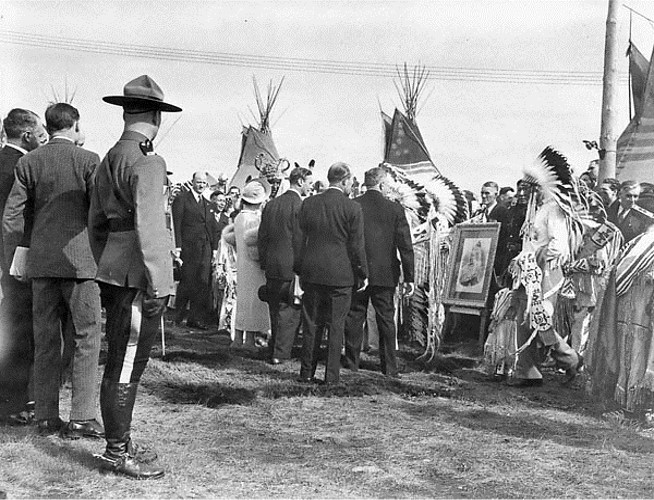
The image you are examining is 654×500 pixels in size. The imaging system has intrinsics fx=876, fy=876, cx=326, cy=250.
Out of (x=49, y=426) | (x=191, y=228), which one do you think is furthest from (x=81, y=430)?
(x=191, y=228)

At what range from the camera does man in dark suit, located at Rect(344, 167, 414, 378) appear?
874cm

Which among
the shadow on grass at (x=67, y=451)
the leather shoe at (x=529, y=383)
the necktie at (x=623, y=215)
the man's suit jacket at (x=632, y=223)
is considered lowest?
the shadow on grass at (x=67, y=451)

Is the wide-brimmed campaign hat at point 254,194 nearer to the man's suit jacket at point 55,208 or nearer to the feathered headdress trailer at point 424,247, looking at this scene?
the feathered headdress trailer at point 424,247

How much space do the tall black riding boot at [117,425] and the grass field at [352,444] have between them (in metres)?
0.09

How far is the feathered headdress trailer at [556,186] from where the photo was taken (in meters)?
8.09

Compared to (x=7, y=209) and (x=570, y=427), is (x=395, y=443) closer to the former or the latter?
(x=570, y=427)

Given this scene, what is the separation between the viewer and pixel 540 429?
6.33m

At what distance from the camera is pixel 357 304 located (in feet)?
29.6

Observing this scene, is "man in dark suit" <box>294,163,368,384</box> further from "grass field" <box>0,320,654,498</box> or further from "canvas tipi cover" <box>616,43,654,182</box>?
"canvas tipi cover" <box>616,43,654,182</box>

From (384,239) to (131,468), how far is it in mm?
4612

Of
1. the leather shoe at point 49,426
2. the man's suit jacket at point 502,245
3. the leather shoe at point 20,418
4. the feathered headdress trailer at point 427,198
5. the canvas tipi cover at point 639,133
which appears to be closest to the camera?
the leather shoe at point 49,426

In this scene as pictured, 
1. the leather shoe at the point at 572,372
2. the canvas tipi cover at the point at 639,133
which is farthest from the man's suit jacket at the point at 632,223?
the leather shoe at the point at 572,372

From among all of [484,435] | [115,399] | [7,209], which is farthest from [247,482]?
[7,209]

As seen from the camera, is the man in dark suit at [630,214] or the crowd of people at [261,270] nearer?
the crowd of people at [261,270]
